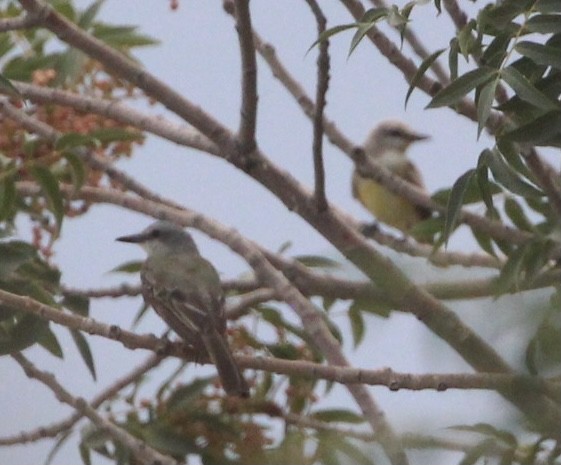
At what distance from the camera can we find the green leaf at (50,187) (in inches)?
82.4

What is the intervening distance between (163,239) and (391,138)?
72.2 inches

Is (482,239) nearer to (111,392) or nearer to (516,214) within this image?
(516,214)

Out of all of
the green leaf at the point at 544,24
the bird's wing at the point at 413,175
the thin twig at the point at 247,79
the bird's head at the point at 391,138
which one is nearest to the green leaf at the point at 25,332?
the thin twig at the point at 247,79

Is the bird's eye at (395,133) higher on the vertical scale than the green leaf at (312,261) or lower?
higher

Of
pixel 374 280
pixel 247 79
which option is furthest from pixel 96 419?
pixel 374 280

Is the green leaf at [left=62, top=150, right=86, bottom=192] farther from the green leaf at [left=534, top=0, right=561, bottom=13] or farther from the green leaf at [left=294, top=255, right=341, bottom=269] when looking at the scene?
the green leaf at [left=534, top=0, right=561, bottom=13]

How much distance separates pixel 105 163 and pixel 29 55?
1.04 ft

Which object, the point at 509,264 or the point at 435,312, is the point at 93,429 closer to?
the point at 509,264

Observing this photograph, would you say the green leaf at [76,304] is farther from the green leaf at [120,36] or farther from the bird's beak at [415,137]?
the bird's beak at [415,137]

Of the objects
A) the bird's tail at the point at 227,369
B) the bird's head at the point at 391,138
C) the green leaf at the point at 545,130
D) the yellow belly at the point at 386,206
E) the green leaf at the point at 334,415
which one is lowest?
the green leaf at the point at 545,130

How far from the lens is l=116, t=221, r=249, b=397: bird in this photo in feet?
6.00

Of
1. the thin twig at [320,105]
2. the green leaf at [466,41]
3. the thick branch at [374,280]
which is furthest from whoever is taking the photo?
the thin twig at [320,105]

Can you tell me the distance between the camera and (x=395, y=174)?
370cm

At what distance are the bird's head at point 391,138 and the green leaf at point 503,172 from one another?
3.03 metres
